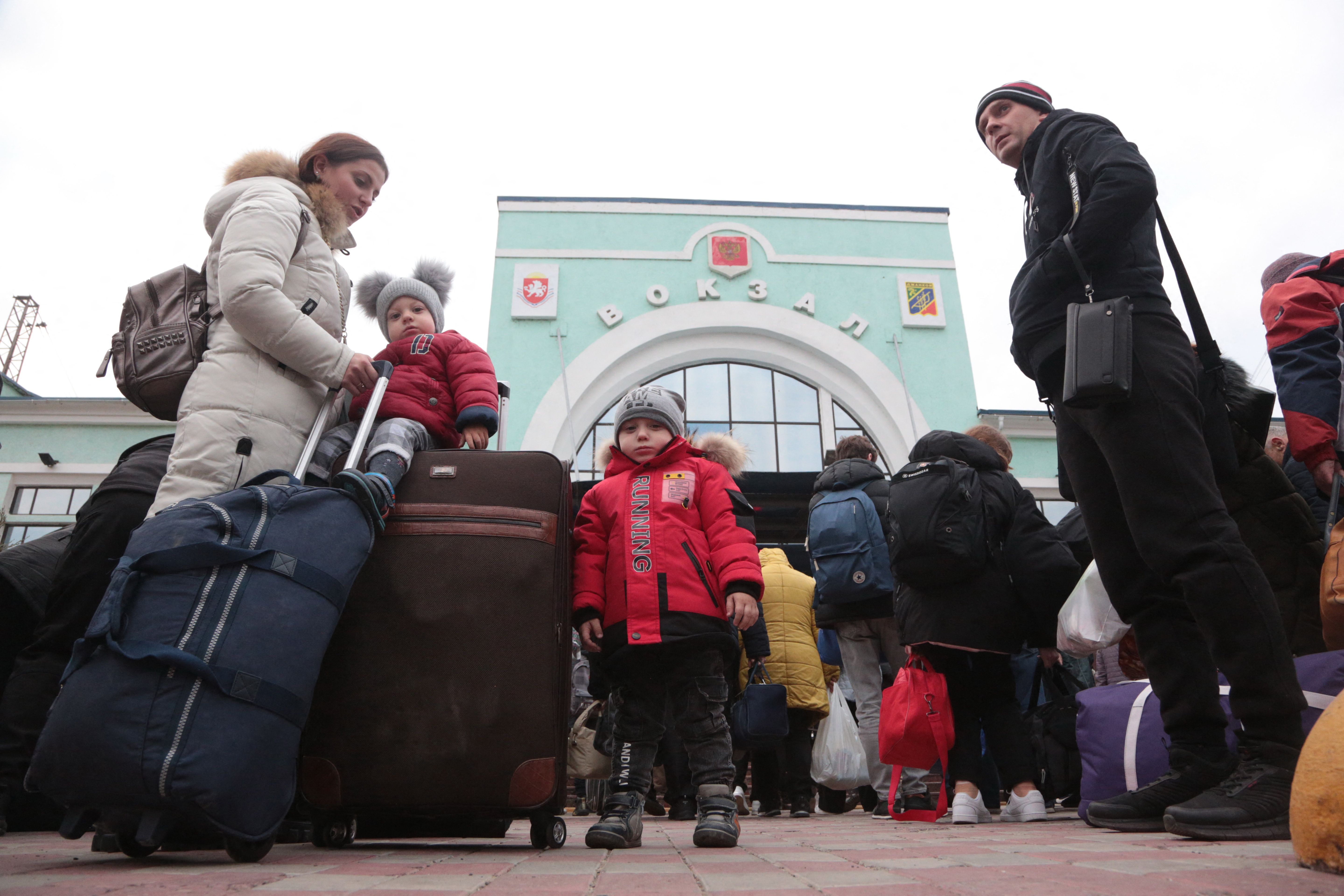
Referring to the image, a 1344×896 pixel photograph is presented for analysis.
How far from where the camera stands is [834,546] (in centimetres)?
447

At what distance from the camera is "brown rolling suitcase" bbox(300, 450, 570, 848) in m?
2.16

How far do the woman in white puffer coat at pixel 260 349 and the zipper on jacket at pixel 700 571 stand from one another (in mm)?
1081

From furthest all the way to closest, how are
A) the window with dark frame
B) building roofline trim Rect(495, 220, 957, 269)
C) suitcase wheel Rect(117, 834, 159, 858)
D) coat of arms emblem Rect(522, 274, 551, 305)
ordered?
building roofline trim Rect(495, 220, 957, 269) < coat of arms emblem Rect(522, 274, 551, 305) < the window with dark frame < suitcase wheel Rect(117, 834, 159, 858)

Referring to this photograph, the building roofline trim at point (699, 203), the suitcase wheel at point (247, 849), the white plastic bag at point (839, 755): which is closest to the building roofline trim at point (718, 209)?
the building roofline trim at point (699, 203)

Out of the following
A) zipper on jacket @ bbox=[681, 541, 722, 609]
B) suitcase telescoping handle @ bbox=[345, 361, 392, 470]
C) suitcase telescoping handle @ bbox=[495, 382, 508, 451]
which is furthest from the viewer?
suitcase telescoping handle @ bbox=[495, 382, 508, 451]

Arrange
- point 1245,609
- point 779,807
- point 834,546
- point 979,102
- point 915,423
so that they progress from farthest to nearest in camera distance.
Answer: point 915,423
point 779,807
point 834,546
point 979,102
point 1245,609

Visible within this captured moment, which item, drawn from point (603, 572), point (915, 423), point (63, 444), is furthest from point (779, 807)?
point (63, 444)

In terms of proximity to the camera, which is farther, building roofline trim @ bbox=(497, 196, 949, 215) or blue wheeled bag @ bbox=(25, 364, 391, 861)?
building roofline trim @ bbox=(497, 196, 949, 215)

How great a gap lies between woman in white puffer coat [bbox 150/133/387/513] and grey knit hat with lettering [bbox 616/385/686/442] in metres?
0.88

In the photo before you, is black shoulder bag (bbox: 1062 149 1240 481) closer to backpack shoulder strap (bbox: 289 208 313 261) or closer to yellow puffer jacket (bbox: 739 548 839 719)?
backpack shoulder strap (bbox: 289 208 313 261)

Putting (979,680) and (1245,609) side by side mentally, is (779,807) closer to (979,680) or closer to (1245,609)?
(979,680)

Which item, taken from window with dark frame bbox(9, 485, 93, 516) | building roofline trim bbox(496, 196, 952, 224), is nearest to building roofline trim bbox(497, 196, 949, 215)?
building roofline trim bbox(496, 196, 952, 224)

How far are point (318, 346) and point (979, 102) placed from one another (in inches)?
93.4

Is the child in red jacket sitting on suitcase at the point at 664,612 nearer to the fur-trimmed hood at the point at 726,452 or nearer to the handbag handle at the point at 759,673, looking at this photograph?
the handbag handle at the point at 759,673
